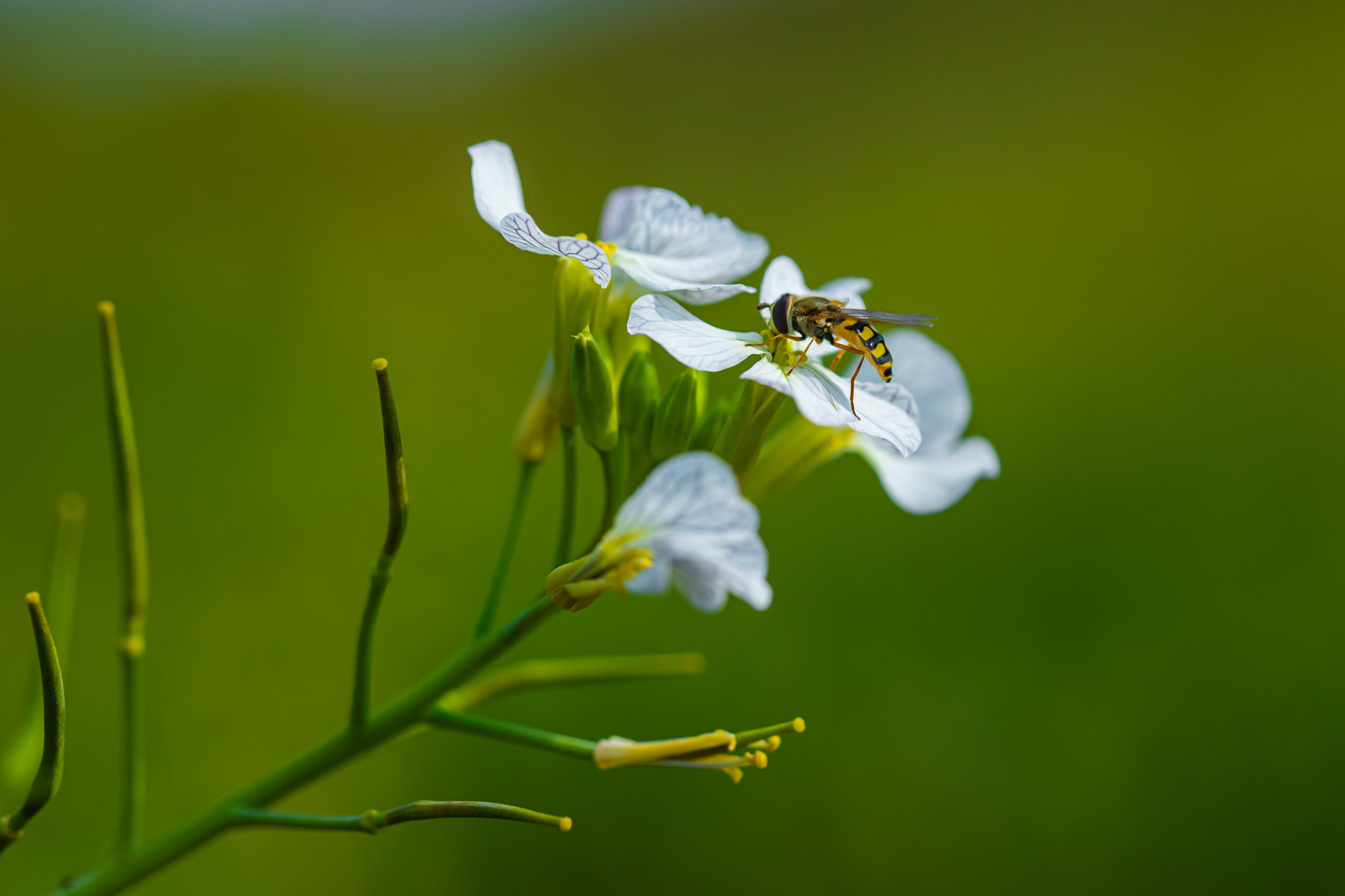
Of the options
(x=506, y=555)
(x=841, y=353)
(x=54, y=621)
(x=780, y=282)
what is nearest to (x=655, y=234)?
(x=780, y=282)

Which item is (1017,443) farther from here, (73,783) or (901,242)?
(73,783)

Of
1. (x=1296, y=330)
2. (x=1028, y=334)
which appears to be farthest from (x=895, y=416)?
(x=1296, y=330)

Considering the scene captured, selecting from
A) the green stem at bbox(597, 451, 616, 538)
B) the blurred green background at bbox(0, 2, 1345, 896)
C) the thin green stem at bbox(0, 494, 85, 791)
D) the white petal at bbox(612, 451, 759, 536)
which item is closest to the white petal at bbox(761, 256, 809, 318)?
the green stem at bbox(597, 451, 616, 538)

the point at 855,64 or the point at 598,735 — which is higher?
the point at 855,64

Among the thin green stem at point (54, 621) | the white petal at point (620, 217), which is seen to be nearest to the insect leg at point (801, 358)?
the white petal at point (620, 217)

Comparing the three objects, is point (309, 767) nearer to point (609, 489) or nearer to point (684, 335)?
point (609, 489)
